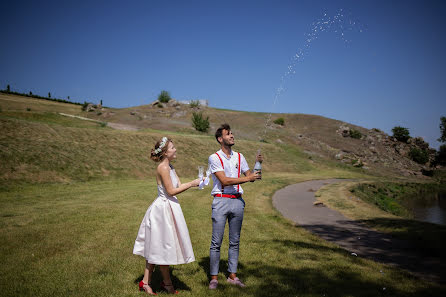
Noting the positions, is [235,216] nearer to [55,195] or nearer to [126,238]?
[126,238]

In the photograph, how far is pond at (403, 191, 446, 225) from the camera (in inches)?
704

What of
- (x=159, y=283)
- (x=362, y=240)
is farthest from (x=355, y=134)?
(x=159, y=283)

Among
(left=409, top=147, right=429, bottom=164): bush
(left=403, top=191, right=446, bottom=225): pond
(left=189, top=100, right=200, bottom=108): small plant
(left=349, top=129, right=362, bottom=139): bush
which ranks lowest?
(left=403, top=191, right=446, bottom=225): pond

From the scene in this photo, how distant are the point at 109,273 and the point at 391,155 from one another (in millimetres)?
65269

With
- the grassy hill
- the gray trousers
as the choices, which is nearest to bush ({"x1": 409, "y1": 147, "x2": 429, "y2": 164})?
the grassy hill

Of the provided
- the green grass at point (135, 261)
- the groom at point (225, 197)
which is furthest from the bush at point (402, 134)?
the groom at point (225, 197)

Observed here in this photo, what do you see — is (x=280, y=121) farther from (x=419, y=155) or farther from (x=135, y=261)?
(x=135, y=261)

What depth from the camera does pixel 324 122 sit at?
76438 millimetres

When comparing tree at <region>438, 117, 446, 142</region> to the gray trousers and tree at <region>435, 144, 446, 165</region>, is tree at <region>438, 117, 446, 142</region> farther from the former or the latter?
the gray trousers

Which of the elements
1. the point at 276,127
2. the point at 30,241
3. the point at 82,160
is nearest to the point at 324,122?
the point at 276,127

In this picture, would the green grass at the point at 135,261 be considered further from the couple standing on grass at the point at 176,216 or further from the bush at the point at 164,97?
the bush at the point at 164,97

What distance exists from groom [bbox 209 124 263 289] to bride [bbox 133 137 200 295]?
0.42 m

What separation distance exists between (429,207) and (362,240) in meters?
18.7

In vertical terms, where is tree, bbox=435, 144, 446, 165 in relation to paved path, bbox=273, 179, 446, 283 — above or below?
above
